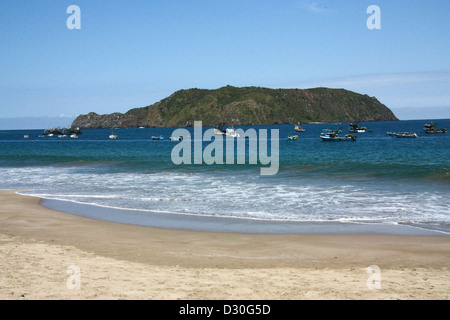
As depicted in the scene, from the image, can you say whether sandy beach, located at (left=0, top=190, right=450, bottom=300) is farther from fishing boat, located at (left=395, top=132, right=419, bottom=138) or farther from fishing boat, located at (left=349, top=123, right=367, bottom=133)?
fishing boat, located at (left=349, top=123, right=367, bottom=133)

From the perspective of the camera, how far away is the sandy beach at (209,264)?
712 centimetres

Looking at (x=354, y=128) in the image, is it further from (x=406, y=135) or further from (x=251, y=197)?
(x=251, y=197)

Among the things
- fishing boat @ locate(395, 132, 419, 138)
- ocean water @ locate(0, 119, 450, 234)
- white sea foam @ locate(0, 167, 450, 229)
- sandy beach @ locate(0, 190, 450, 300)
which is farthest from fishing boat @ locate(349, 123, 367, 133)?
sandy beach @ locate(0, 190, 450, 300)

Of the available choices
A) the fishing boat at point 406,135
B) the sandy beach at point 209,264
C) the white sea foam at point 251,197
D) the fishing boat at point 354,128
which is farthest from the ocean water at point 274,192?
the fishing boat at point 354,128

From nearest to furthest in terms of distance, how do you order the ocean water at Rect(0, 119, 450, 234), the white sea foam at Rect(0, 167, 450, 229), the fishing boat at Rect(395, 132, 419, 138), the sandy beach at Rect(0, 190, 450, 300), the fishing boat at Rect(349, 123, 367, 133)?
the sandy beach at Rect(0, 190, 450, 300)
the ocean water at Rect(0, 119, 450, 234)
the white sea foam at Rect(0, 167, 450, 229)
the fishing boat at Rect(395, 132, 419, 138)
the fishing boat at Rect(349, 123, 367, 133)

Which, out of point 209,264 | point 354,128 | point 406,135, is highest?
point 354,128

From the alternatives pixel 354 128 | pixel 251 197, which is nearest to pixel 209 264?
pixel 251 197

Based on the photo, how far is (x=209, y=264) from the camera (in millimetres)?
9258

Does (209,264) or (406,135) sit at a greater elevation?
(406,135)

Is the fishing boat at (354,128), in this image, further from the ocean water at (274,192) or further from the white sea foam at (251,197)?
the white sea foam at (251,197)

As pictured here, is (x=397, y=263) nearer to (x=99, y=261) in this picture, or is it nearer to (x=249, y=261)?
(x=249, y=261)

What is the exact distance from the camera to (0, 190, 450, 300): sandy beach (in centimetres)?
712
